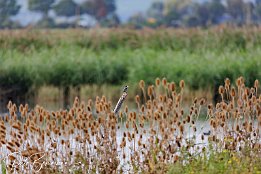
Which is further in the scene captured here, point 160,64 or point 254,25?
point 254,25

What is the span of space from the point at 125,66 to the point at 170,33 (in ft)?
→ 11.2

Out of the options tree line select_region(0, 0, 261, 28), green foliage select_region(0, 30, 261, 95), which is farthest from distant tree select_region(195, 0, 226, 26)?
green foliage select_region(0, 30, 261, 95)

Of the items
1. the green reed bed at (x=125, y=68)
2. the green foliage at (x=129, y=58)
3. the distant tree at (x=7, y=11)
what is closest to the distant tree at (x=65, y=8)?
the distant tree at (x=7, y=11)

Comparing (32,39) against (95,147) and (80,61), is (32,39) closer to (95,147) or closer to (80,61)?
(80,61)

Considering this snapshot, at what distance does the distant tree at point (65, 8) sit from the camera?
7812cm

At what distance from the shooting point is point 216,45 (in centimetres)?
1981

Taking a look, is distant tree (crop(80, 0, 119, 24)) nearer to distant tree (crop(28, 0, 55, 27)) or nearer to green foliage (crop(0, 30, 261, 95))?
distant tree (crop(28, 0, 55, 27))

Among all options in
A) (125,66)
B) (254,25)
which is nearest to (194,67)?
(125,66)

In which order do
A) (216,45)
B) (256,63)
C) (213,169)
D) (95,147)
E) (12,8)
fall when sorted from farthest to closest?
(12,8) → (216,45) → (256,63) → (95,147) → (213,169)

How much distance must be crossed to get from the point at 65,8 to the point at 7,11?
20375 millimetres

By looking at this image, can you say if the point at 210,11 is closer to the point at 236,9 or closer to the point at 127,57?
the point at 236,9

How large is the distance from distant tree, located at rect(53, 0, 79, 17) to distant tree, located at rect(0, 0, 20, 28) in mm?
15248

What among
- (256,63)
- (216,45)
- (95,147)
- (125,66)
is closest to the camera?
(95,147)

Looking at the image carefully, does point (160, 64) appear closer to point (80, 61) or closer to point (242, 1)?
point (80, 61)
